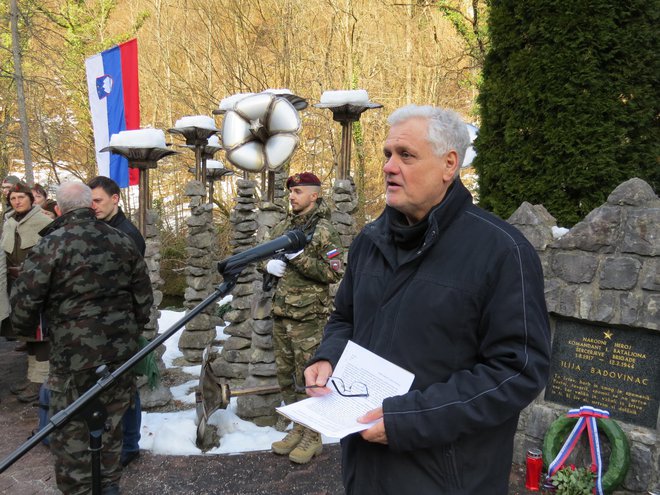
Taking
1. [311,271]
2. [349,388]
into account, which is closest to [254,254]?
[349,388]

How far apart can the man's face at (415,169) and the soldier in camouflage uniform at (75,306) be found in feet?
6.86

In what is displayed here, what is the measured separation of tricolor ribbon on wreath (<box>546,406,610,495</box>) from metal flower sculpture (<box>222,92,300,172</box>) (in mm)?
3301

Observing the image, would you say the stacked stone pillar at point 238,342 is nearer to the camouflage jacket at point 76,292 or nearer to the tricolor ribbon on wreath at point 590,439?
the camouflage jacket at point 76,292

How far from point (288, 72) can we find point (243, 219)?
7530mm

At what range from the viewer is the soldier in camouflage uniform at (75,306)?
9.82 ft

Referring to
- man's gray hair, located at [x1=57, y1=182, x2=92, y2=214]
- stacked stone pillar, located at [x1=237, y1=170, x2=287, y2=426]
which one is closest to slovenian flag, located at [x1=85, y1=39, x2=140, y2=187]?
stacked stone pillar, located at [x1=237, y1=170, x2=287, y2=426]

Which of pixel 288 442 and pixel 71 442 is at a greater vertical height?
pixel 71 442

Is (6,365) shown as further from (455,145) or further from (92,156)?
(92,156)

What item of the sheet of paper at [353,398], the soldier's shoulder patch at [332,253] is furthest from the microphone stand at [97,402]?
the soldier's shoulder patch at [332,253]

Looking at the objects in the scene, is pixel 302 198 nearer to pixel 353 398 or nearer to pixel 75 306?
pixel 75 306

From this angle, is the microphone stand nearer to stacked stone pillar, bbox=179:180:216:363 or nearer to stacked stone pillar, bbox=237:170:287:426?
stacked stone pillar, bbox=237:170:287:426

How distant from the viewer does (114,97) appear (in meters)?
8.59

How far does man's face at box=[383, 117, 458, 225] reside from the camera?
166 centimetres

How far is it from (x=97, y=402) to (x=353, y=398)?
1.20m
